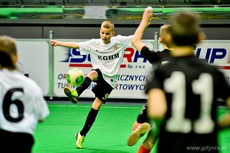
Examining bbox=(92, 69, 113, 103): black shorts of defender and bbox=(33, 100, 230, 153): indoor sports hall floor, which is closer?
bbox=(33, 100, 230, 153): indoor sports hall floor

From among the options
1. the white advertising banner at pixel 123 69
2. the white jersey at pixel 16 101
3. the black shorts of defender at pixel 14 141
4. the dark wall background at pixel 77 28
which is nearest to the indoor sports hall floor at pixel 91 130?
the white advertising banner at pixel 123 69

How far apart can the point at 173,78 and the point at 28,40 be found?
31.4 ft

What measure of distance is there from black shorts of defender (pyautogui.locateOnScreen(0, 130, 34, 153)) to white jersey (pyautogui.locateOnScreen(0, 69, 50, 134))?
0.05m

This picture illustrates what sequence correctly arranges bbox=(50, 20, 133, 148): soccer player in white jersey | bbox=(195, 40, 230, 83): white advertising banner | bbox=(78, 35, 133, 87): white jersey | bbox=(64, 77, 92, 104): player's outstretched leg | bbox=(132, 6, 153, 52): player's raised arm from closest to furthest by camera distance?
1. bbox=(132, 6, 153, 52): player's raised arm
2. bbox=(64, 77, 92, 104): player's outstretched leg
3. bbox=(50, 20, 133, 148): soccer player in white jersey
4. bbox=(78, 35, 133, 87): white jersey
5. bbox=(195, 40, 230, 83): white advertising banner

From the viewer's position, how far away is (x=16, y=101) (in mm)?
3584

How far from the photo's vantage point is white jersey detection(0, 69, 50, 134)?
3.58m

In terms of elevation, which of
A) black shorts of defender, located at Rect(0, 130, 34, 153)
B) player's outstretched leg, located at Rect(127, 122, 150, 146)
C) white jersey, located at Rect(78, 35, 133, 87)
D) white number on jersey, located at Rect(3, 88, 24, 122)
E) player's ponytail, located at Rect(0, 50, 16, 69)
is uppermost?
player's ponytail, located at Rect(0, 50, 16, 69)

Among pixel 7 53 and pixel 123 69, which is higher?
pixel 7 53

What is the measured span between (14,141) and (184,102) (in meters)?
1.42

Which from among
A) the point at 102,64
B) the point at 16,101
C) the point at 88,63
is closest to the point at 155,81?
the point at 16,101

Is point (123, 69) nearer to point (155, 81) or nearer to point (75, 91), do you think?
point (75, 91)

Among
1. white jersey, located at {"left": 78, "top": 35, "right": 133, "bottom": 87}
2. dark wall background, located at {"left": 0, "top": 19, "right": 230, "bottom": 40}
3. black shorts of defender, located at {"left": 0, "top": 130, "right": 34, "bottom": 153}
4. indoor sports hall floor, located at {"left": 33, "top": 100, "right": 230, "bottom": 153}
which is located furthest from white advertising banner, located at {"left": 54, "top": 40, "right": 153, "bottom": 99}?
black shorts of defender, located at {"left": 0, "top": 130, "right": 34, "bottom": 153}

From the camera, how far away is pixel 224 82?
298 cm

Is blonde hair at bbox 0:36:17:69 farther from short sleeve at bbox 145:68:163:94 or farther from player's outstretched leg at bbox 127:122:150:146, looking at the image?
player's outstretched leg at bbox 127:122:150:146
